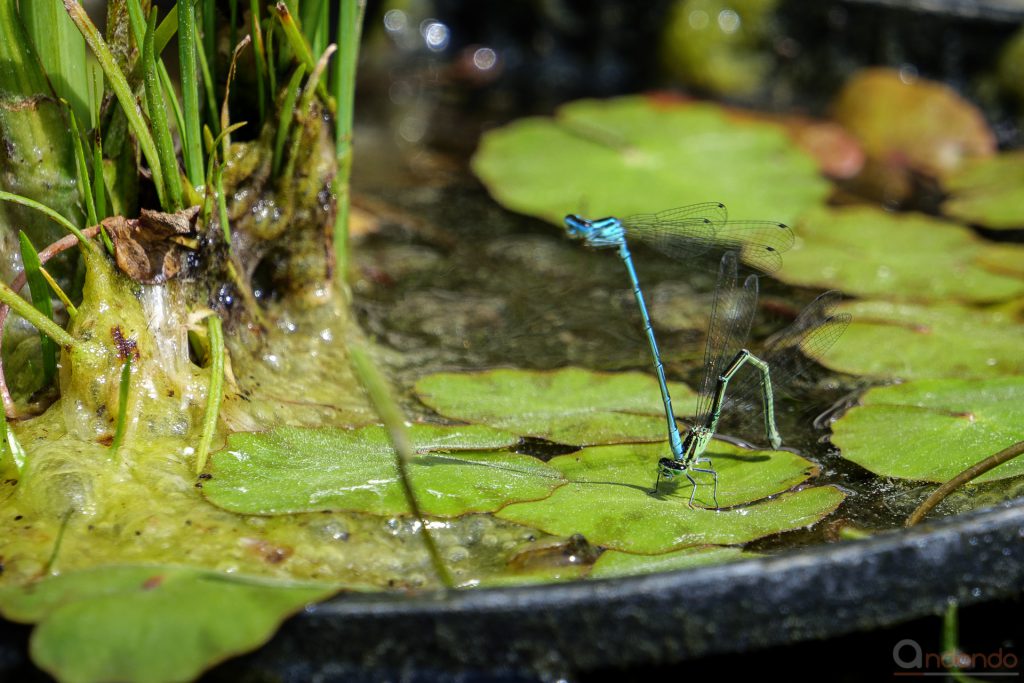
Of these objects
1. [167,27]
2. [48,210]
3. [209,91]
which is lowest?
[48,210]

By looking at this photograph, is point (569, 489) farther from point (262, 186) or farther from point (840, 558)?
point (262, 186)

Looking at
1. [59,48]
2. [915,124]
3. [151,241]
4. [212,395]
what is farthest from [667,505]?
[915,124]

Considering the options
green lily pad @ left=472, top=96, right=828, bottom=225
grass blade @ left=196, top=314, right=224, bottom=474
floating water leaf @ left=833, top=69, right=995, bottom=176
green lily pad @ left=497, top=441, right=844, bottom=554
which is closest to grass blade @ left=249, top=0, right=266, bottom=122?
grass blade @ left=196, top=314, right=224, bottom=474

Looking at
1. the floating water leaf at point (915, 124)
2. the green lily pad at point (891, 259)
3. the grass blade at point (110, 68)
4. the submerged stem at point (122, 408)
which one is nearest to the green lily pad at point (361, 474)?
the submerged stem at point (122, 408)

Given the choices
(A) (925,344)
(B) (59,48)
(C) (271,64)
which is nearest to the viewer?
(B) (59,48)

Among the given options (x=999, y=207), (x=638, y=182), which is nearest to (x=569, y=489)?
(x=638, y=182)

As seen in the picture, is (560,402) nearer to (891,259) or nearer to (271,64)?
(271,64)
